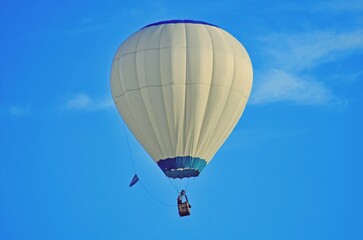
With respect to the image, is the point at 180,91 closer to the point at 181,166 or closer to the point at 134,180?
the point at 181,166

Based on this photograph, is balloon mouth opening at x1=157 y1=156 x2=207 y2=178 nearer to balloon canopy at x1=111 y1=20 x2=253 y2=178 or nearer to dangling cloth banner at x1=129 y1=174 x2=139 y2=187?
balloon canopy at x1=111 y1=20 x2=253 y2=178

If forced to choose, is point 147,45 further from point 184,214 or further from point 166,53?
point 184,214

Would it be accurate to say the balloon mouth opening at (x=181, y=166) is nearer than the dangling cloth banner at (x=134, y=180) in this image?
Yes

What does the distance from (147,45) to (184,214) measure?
6740mm

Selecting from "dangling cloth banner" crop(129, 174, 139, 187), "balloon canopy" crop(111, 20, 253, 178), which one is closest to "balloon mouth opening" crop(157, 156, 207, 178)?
"balloon canopy" crop(111, 20, 253, 178)

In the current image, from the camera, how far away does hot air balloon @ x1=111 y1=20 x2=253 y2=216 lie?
72.6 metres

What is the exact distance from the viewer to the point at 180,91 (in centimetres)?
7262

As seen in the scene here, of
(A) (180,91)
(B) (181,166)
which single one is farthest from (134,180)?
(A) (180,91)

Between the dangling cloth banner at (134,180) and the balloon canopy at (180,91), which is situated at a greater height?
the balloon canopy at (180,91)

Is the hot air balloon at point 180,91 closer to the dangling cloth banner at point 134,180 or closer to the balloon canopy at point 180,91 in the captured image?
the balloon canopy at point 180,91

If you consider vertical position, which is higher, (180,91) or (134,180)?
(180,91)

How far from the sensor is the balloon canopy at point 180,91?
7262cm

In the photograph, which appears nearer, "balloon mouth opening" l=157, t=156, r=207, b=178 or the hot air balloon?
the hot air balloon

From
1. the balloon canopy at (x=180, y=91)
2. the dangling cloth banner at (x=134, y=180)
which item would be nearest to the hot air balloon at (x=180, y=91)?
the balloon canopy at (x=180, y=91)
